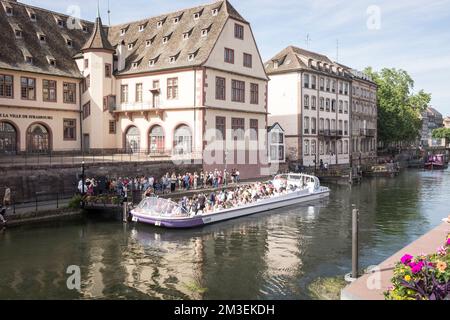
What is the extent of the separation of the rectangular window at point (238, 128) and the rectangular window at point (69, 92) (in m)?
15.1

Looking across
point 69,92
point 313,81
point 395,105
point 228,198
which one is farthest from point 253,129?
point 395,105

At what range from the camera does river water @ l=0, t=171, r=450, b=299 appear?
50.9ft

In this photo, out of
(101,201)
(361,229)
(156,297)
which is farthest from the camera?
(101,201)

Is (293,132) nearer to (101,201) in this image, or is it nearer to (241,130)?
(241,130)

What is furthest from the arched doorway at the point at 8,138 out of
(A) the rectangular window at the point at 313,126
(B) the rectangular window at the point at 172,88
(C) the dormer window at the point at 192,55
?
(A) the rectangular window at the point at 313,126

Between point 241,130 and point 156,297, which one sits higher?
point 241,130

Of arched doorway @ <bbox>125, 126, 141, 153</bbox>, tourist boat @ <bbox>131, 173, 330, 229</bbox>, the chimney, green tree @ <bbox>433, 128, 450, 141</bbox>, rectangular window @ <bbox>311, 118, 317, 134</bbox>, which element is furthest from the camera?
green tree @ <bbox>433, 128, 450, 141</bbox>

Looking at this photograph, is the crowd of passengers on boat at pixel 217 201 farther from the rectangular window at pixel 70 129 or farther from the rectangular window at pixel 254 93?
the rectangular window at pixel 70 129

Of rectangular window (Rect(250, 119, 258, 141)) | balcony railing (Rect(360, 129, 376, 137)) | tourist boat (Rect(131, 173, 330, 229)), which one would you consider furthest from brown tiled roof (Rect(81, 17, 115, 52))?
balcony railing (Rect(360, 129, 376, 137))

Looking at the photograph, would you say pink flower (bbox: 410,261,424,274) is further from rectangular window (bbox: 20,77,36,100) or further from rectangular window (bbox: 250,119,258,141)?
rectangular window (bbox: 20,77,36,100)

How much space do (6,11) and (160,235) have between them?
96.1 ft

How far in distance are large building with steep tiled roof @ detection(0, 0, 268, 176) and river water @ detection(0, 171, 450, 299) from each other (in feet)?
44.9

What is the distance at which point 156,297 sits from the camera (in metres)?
14.7
